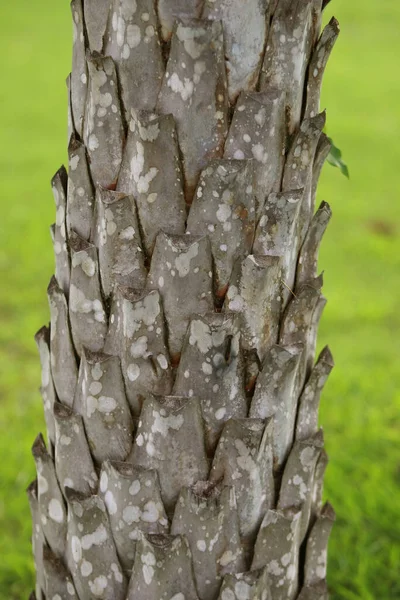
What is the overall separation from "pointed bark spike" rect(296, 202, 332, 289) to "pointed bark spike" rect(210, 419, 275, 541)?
9.8 inches

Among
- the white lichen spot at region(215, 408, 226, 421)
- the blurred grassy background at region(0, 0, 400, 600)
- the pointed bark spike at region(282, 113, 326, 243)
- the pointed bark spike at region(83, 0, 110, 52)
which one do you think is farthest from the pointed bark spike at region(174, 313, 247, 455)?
the blurred grassy background at region(0, 0, 400, 600)

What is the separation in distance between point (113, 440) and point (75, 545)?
188mm

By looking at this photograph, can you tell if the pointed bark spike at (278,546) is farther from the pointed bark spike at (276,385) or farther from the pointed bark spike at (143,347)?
the pointed bark spike at (143,347)

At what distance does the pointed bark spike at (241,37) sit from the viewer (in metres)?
0.98

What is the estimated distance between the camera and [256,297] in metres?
1.04

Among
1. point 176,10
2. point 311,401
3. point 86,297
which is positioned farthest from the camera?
point 311,401

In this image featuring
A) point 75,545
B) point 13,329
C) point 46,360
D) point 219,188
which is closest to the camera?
point 219,188

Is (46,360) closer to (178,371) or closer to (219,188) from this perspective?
(178,371)

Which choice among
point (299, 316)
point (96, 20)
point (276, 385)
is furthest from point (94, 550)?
point (96, 20)

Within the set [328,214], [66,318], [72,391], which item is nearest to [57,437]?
[72,391]

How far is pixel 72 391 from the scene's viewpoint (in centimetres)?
115

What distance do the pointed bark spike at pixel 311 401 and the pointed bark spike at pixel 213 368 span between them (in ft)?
0.52

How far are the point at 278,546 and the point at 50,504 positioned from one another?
0.39m

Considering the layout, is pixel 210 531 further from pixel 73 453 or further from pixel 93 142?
pixel 93 142
